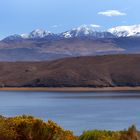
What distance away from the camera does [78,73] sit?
162375 millimetres

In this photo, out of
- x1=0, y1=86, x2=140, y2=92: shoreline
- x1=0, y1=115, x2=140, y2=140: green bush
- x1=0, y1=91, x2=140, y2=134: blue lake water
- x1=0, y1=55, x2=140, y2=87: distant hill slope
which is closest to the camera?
x1=0, y1=115, x2=140, y2=140: green bush

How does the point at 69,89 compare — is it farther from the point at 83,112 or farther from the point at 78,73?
the point at 83,112

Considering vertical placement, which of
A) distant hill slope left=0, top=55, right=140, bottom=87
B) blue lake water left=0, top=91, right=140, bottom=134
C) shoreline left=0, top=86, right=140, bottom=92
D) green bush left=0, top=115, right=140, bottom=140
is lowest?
blue lake water left=0, top=91, right=140, bottom=134

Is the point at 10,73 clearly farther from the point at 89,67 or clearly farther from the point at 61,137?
the point at 61,137

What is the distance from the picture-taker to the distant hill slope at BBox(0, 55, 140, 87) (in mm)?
155375

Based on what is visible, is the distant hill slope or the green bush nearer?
the green bush

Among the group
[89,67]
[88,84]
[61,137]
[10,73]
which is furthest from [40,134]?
[10,73]

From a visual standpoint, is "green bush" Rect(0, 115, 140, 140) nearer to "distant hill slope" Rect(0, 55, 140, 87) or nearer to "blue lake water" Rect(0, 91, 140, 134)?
"blue lake water" Rect(0, 91, 140, 134)

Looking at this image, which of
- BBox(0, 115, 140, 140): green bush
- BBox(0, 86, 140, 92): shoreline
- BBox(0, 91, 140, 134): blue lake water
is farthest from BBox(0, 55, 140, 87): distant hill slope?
BBox(0, 115, 140, 140): green bush

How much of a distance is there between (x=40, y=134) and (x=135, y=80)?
14173cm

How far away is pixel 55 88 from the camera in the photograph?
6073 inches

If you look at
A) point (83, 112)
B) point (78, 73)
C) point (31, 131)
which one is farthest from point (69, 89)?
point (31, 131)

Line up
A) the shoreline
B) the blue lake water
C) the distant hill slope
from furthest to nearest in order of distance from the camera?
the distant hill slope < the shoreline < the blue lake water

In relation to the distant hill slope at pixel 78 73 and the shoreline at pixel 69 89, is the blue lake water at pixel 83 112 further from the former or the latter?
the distant hill slope at pixel 78 73
